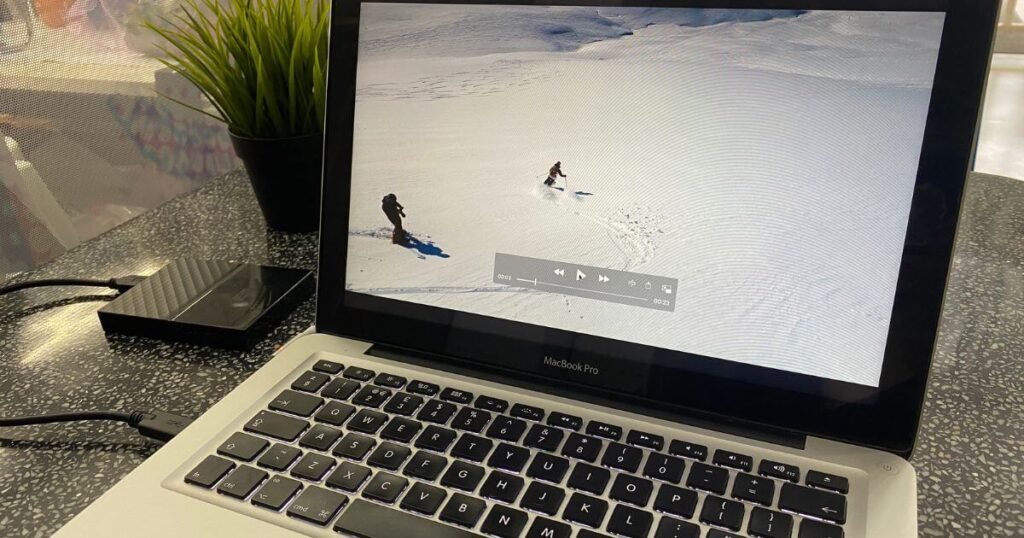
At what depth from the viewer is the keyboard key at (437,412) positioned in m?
0.47

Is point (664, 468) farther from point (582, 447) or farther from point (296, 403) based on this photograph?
point (296, 403)

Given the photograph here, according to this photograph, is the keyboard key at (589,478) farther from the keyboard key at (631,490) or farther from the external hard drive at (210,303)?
the external hard drive at (210,303)

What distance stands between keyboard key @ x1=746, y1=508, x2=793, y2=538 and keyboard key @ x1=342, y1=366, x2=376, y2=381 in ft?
0.89

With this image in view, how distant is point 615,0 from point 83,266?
0.62 metres

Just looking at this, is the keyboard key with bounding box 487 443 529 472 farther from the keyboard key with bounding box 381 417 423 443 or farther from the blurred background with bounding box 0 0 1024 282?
the blurred background with bounding box 0 0 1024 282

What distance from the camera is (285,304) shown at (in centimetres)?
64

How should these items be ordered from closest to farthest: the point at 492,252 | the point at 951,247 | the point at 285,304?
the point at 951,247 → the point at 492,252 → the point at 285,304

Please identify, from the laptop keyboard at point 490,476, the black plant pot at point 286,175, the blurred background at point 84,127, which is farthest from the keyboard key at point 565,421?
the blurred background at point 84,127

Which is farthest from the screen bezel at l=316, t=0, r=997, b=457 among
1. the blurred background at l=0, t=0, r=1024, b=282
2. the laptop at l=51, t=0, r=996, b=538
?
the blurred background at l=0, t=0, r=1024, b=282


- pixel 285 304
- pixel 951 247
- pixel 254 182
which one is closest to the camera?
pixel 951 247

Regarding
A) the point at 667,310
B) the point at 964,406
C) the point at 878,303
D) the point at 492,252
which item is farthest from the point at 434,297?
the point at 964,406

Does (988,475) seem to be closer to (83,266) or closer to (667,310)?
(667,310)

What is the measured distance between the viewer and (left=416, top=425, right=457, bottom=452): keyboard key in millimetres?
444

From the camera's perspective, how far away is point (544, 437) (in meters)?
0.45
